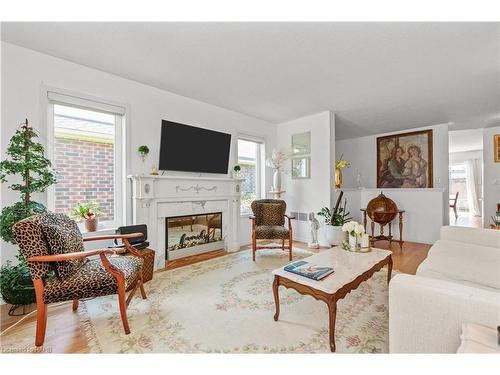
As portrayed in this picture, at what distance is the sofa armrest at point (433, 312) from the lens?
977mm

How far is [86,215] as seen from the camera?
2.64m

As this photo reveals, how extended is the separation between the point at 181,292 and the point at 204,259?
111 cm

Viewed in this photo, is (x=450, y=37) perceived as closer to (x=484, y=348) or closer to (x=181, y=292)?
(x=484, y=348)

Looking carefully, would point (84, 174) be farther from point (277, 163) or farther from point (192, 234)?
point (277, 163)

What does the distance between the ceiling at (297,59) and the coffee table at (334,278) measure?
6.56 ft

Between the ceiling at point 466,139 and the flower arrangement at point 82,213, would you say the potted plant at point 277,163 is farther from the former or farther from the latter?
the ceiling at point 466,139

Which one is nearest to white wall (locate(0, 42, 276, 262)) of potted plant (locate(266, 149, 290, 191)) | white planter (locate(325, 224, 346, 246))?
potted plant (locate(266, 149, 290, 191))

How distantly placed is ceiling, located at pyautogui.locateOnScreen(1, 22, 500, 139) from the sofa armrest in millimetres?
2002

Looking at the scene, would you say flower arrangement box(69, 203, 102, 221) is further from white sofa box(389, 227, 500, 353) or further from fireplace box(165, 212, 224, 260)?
white sofa box(389, 227, 500, 353)

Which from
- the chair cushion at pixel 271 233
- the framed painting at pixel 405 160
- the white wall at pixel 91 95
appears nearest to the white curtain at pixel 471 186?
the framed painting at pixel 405 160

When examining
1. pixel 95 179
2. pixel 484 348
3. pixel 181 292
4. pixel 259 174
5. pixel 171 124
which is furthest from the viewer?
pixel 259 174

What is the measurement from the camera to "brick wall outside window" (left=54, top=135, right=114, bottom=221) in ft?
8.58

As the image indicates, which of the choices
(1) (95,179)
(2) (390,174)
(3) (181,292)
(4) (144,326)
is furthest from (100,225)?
(2) (390,174)

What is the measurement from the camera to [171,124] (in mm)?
3359
